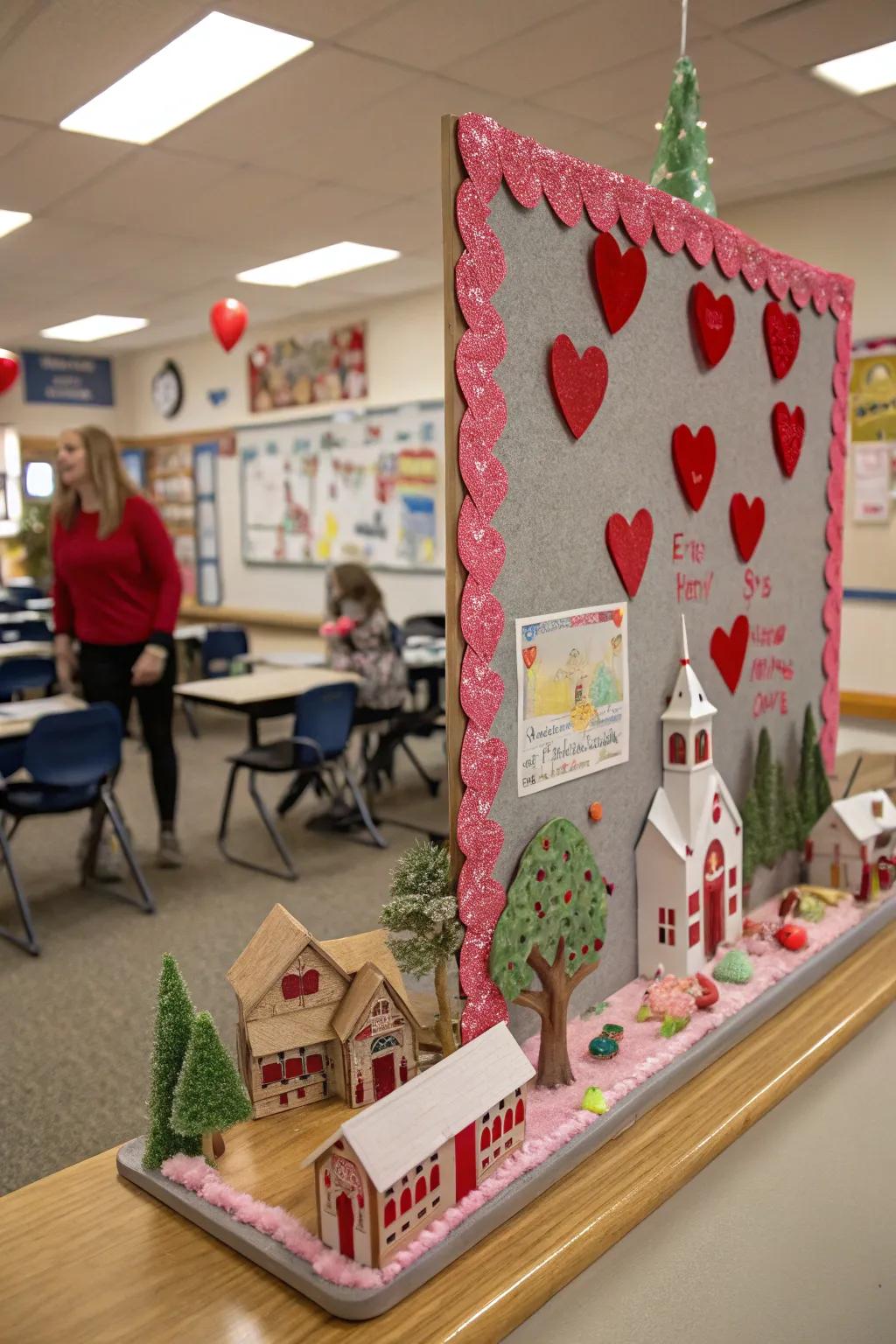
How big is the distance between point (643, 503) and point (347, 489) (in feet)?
19.8

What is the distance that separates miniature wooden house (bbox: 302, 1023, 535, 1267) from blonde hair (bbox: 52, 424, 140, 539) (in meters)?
2.85

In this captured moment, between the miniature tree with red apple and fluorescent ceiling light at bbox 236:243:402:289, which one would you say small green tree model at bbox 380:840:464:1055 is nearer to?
the miniature tree with red apple

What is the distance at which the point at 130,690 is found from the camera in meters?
3.91

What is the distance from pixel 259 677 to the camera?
488 centimetres

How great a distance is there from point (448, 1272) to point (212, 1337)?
0.83 ft

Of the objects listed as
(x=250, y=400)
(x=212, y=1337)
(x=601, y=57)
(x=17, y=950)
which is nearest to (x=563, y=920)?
(x=212, y=1337)

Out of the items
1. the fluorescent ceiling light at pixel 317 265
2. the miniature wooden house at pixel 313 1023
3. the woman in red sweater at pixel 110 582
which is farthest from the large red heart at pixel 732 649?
the fluorescent ceiling light at pixel 317 265

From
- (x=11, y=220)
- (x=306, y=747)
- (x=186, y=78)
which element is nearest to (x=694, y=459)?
(x=186, y=78)

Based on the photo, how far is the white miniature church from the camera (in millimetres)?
1739

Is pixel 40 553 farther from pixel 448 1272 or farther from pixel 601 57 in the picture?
pixel 448 1272

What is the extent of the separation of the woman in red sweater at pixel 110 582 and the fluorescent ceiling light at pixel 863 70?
276 centimetres

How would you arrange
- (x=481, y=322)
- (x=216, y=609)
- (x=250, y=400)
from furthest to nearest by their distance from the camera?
1. (x=216, y=609)
2. (x=250, y=400)
3. (x=481, y=322)

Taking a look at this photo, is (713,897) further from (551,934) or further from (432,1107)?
(432,1107)

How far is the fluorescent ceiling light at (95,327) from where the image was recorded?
7852mm
